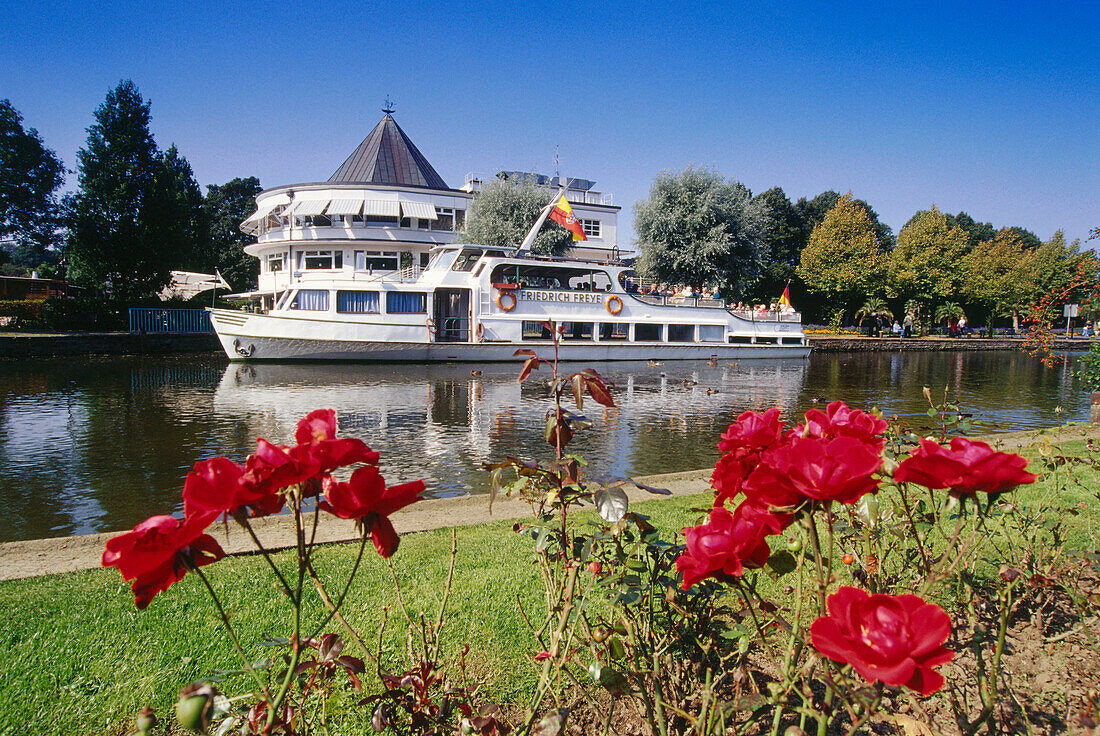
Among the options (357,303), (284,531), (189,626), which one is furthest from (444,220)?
(189,626)

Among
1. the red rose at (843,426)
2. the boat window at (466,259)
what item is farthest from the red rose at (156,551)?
the boat window at (466,259)

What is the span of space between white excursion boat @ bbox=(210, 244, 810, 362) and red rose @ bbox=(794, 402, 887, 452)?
61.3 ft

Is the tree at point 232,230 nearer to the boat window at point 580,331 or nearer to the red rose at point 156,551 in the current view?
the boat window at point 580,331

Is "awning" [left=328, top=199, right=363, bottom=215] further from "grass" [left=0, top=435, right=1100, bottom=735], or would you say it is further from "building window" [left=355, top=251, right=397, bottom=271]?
"grass" [left=0, top=435, right=1100, bottom=735]

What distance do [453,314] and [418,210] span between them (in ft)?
52.4

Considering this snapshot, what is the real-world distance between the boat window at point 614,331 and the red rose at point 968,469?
90.4 feet

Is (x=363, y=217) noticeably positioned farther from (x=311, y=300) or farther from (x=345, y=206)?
(x=311, y=300)

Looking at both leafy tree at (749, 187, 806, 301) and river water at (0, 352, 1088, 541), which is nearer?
river water at (0, 352, 1088, 541)

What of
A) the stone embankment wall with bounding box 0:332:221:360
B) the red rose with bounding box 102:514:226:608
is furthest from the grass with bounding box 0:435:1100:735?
the stone embankment wall with bounding box 0:332:221:360

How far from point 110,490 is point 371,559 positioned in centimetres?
516

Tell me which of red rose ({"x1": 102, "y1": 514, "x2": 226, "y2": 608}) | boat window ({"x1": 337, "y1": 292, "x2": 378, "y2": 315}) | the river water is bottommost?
the river water

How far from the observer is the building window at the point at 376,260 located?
132 feet

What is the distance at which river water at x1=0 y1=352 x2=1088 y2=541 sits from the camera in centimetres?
773

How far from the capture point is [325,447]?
4.18 feet
